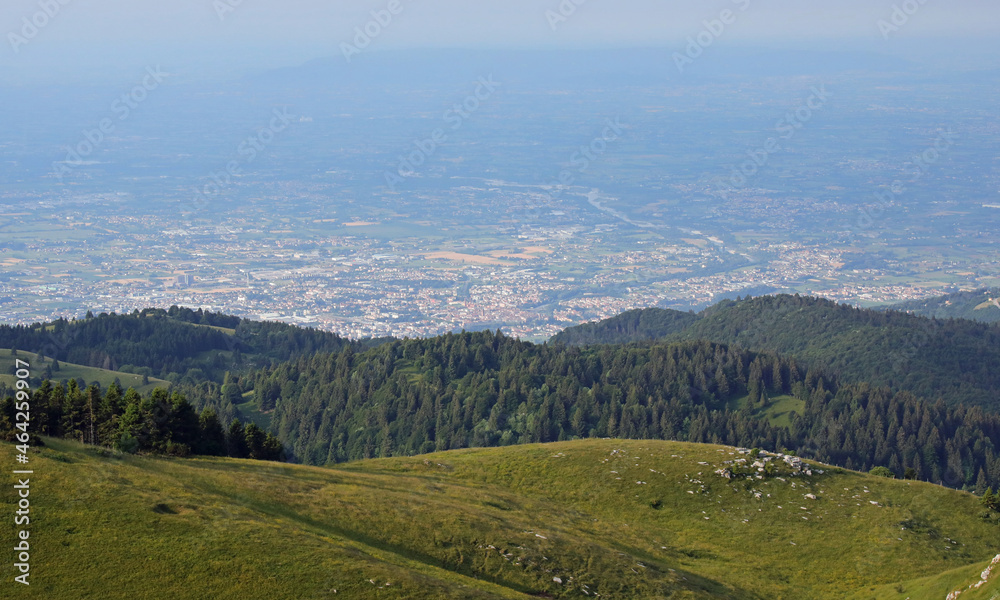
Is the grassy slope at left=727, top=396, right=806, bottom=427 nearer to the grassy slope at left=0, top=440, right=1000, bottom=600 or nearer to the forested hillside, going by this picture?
the forested hillside

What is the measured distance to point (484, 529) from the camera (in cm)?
5250

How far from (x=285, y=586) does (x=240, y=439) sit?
42.0m

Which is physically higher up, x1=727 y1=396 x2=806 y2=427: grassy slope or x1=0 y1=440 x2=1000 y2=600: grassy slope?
x1=0 y1=440 x2=1000 y2=600: grassy slope

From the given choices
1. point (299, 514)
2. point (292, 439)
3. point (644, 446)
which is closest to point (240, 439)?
point (299, 514)

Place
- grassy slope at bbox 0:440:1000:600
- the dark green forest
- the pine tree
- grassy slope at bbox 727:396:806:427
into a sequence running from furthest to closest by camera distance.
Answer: grassy slope at bbox 727:396:806:427 → the pine tree → the dark green forest → grassy slope at bbox 0:440:1000:600

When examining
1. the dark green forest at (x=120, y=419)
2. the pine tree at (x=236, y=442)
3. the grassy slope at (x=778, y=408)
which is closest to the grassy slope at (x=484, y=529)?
the dark green forest at (x=120, y=419)

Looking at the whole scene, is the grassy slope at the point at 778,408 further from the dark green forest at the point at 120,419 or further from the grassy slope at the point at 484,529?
the dark green forest at the point at 120,419

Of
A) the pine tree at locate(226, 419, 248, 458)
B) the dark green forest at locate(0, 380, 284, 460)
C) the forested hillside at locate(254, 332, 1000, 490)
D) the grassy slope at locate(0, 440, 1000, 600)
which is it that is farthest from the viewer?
the forested hillside at locate(254, 332, 1000, 490)

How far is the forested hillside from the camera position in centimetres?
14875

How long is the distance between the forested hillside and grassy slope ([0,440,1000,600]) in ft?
230

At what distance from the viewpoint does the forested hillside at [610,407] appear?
149 m

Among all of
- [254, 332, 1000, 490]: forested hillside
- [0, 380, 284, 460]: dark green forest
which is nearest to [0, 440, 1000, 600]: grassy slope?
[0, 380, 284, 460]: dark green forest

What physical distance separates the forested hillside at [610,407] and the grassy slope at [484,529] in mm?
70037

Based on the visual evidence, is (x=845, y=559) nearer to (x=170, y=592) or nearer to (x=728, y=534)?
(x=728, y=534)
